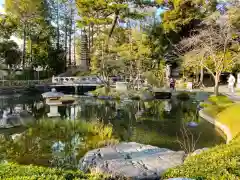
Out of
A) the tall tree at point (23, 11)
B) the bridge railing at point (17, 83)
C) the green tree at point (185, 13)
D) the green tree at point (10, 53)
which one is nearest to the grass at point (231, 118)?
the green tree at point (185, 13)

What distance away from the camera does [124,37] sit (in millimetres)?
30875

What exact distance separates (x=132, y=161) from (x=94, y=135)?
13.5 feet

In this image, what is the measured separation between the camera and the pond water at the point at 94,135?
8.34 metres

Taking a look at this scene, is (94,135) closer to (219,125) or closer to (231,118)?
(219,125)

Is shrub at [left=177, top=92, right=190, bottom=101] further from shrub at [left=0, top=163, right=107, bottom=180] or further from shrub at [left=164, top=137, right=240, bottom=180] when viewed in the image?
shrub at [left=0, top=163, right=107, bottom=180]

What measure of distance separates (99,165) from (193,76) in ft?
82.8

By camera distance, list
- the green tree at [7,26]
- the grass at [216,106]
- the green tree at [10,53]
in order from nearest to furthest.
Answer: the grass at [216,106], the green tree at [10,53], the green tree at [7,26]

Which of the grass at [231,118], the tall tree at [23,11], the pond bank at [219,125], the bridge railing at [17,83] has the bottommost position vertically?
the pond bank at [219,125]

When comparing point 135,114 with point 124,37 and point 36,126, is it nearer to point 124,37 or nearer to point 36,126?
point 36,126

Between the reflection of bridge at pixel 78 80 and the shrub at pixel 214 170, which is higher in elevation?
the reflection of bridge at pixel 78 80

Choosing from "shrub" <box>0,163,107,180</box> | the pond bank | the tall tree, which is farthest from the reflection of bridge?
"shrub" <box>0,163,107,180</box>

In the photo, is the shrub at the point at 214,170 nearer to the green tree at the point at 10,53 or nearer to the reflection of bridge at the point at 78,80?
the reflection of bridge at the point at 78,80

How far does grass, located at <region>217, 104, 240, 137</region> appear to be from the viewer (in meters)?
10.3

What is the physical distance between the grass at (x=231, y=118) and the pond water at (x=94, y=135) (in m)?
0.48
